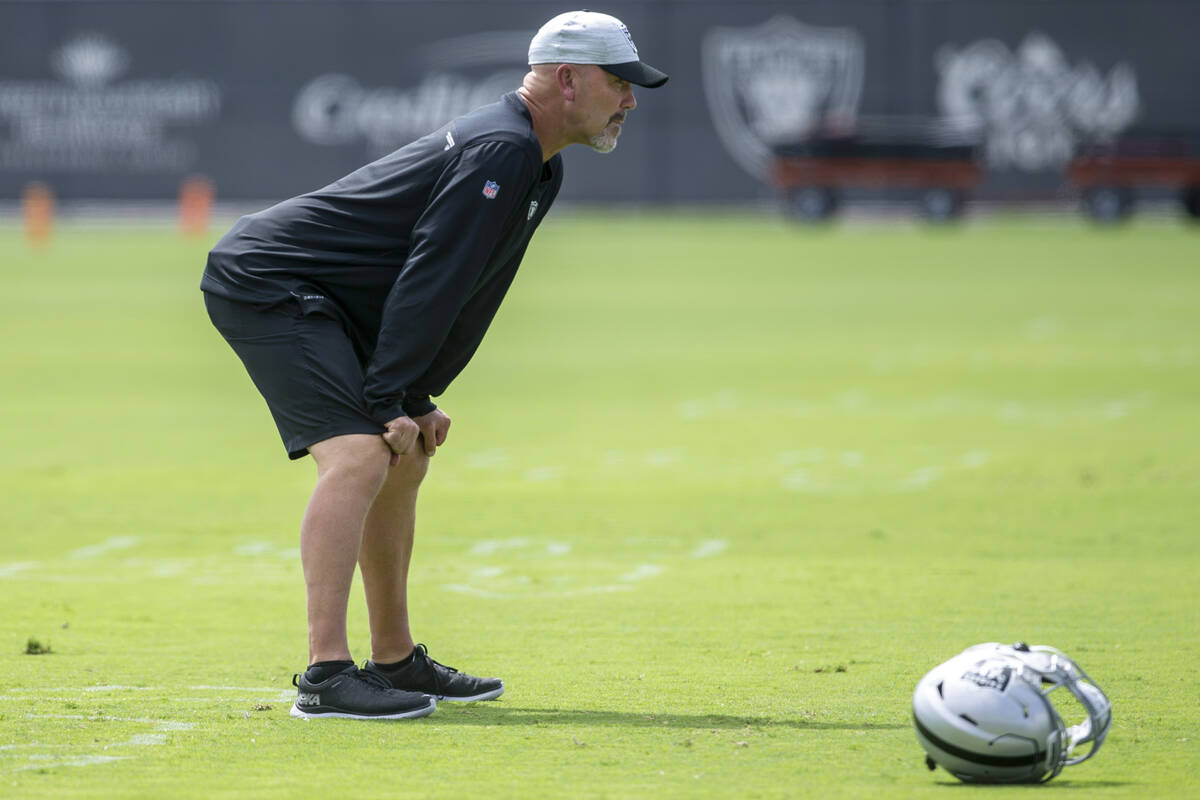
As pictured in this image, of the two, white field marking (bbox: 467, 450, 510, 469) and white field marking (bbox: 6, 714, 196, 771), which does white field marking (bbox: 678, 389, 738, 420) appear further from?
white field marking (bbox: 6, 714, 196, 771)

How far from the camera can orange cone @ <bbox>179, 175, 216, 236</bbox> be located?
39.5 metres

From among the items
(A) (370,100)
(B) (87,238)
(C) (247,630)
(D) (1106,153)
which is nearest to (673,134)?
(A) (370,100)

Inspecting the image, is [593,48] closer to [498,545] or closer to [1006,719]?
[1006,719]

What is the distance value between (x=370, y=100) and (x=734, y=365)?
30.7 m

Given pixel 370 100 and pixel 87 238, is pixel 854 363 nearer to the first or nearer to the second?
pixel 87 238

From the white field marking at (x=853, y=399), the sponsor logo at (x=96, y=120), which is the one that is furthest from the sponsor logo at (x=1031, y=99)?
the white field marking at (x=853, y=399)

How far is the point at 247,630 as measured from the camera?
7.16 m

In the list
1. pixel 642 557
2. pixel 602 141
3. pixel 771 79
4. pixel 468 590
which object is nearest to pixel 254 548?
pixel 468 590

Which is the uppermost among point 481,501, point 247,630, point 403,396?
point 403,396

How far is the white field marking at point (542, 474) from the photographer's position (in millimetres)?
11219

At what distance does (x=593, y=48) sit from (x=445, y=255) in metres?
0.76

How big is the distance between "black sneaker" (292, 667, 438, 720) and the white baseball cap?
1.86 metres

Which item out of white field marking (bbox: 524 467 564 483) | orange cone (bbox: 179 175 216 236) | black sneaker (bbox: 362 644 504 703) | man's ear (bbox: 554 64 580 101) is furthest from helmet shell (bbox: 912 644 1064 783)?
orange cone (bbox: 179 175 216 236)

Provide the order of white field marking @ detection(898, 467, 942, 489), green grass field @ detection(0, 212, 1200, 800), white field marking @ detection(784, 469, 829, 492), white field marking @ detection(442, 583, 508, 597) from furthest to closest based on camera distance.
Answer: white field marking @ detection(898, 467, 942, 489) → white field marking @ detection(784, 469, 829, 492) → white field marking @ detection(442, 583, 508, 597) → green grass field @ detection(0, 212, 1200, 800)
